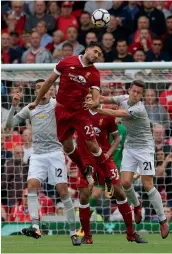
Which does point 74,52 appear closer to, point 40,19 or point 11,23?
point 40,19

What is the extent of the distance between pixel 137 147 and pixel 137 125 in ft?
1.22

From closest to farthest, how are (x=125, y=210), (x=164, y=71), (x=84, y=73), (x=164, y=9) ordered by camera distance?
(x=84, y=73), (x=125, y=210), (x=164, y=71), (x=164, y=9)

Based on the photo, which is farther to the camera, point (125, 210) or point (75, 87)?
point (125, 210)

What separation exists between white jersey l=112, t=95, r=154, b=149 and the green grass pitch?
147 cm

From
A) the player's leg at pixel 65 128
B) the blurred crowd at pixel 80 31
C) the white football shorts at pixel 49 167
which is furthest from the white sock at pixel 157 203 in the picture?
the blurred crowd at pixel 80 31

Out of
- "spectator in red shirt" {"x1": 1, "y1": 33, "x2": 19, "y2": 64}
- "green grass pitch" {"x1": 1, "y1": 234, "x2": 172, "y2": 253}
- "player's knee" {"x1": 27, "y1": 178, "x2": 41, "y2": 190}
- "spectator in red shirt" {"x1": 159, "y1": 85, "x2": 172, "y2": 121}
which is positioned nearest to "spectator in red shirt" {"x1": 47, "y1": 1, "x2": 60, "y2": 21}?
"spectator in red shirt" {"x1": 1, "y1": 33, "x2": 19, "y2": 64}

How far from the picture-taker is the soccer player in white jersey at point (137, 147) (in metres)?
14.3

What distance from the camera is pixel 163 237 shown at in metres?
14.2

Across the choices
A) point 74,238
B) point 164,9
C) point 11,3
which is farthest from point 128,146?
point 11,3

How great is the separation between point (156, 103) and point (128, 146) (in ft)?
8.73

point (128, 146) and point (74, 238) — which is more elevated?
point (128, 146)

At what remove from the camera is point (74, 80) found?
13273mm

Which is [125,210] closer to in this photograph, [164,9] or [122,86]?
[122,86]

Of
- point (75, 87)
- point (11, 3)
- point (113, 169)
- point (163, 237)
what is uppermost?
point (11, 3)
